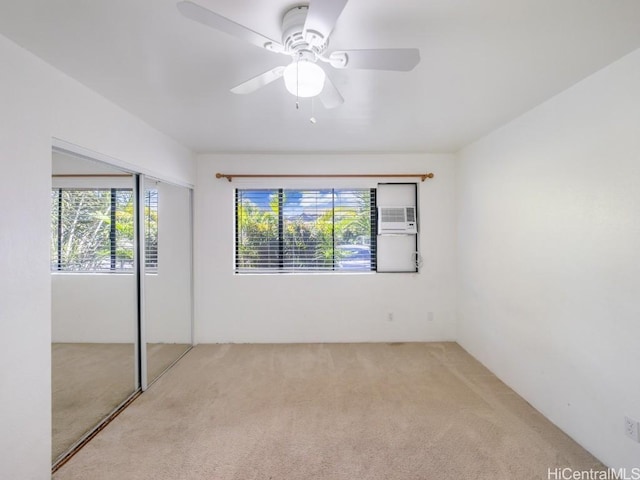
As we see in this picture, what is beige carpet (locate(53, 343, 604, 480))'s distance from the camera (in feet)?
5.82

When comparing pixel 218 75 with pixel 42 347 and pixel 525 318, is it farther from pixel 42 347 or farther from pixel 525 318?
pixel 525 318

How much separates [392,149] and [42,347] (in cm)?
356

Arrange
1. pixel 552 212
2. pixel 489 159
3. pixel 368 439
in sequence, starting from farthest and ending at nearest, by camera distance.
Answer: pixel 489 159 < pixel 552 212 < pixel 368 439

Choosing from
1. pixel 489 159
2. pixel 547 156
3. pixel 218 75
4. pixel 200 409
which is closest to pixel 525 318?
pixel 547 156

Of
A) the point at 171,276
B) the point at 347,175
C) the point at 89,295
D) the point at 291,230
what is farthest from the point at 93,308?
the point at 347,175

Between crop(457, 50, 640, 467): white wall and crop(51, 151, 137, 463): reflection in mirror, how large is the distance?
3.38 meters

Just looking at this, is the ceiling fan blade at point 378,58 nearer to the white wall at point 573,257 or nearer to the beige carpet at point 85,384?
the white wall at point 573,257

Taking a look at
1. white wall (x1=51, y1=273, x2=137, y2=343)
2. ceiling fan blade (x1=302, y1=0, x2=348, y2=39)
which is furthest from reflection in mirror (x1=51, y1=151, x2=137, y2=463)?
ceiling fan blade (x1=302, y1=0, x2=348, y2=39)

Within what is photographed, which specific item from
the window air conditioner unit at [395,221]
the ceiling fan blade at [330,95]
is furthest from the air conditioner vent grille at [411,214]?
the ceiling fan blade at [330,95]

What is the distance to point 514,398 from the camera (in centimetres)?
250

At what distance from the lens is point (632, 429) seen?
5.34 ft

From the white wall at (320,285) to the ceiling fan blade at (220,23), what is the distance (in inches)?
98.1

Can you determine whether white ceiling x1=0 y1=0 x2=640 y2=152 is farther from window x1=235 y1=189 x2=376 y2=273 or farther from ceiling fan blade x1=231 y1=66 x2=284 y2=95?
window x1=235 y1=189 x2=376 y2=273

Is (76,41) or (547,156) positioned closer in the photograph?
(76,41)
